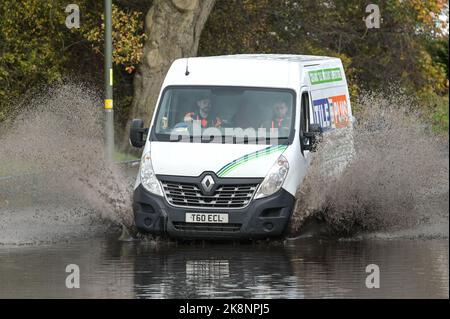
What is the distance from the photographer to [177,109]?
1734cm

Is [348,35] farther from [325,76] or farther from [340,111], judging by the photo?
[325,76]

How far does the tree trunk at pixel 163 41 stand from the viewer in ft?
104

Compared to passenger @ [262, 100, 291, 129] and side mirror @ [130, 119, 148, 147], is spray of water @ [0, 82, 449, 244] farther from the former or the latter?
side mirror @ [130, 119, 148, 147]

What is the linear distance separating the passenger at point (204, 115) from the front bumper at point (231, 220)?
4.12ft

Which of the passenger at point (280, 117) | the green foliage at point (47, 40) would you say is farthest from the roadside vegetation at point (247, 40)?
the passenger at point (280, 117)

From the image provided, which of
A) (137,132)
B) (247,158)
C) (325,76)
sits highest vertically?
(325,76)

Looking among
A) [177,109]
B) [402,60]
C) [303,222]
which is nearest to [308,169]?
[303,222]

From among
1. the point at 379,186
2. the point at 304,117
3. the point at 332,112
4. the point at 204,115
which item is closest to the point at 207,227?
the point at 204,115

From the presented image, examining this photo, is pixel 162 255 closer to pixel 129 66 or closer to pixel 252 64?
pixel 252 64

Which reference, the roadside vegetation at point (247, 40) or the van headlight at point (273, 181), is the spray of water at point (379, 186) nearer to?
the van headlight at point (273, 181)

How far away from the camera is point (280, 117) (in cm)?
1719

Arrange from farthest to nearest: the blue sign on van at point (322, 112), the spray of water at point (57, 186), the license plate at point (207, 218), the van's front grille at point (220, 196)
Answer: the blue sign on van at point (322, 112) < the spray of water at point (57, 186) < the van's front grille at point (220, 196) < the license plate at point (207, 218)

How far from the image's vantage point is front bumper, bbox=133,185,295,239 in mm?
16031

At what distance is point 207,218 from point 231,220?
0.27 metres
